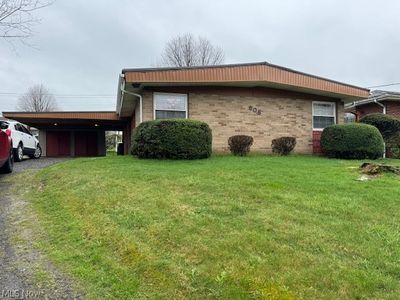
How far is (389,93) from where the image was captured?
17.1 metres

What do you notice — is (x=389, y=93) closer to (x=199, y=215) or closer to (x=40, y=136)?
(x=199, y=215)

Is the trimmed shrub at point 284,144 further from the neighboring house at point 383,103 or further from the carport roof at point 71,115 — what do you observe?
the carport roof at point 71,115

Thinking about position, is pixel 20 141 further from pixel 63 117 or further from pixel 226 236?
pixel 226 236

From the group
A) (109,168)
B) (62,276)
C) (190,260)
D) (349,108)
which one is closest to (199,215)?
(190,260)

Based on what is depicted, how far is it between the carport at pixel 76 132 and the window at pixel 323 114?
12.0m

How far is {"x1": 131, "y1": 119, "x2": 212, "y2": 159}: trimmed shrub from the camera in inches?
389

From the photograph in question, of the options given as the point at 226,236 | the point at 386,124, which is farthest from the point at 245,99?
the point at 226,236

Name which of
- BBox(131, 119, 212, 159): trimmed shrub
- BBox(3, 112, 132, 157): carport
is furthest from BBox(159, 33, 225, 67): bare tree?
BBox(131, 119, 212, 159): trimmed shrub

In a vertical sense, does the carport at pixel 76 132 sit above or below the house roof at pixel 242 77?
below

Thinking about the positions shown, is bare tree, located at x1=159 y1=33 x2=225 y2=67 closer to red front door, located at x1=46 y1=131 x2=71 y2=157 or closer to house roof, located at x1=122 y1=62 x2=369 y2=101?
red front door, located at x1=46 y1=131 x2=71 y2=157

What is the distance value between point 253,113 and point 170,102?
3.09 metres

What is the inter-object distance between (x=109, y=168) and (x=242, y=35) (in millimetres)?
20593

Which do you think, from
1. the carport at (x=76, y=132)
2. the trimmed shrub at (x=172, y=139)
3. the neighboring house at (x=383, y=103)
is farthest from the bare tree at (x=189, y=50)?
the trimmed shrub at (x=172, y=139)

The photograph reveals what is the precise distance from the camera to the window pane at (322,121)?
14484 mm
